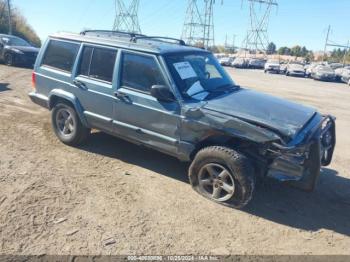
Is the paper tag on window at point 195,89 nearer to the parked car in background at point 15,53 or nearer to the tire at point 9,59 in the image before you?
the parked car in background at point 15,53

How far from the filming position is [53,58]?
616 centimetres

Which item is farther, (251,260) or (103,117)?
(103,117)

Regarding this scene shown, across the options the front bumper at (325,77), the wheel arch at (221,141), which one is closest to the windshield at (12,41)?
the wheel arch at (221,141)

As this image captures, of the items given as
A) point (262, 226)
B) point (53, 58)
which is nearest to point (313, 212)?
point (262, 226)

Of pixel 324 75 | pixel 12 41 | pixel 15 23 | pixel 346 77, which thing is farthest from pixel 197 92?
pixel 15 23

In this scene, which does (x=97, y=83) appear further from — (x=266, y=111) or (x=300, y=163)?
(x=300, y=163)

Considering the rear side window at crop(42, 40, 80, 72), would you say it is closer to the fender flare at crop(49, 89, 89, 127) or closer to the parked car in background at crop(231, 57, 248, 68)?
the fender flare at crop(49, 89, 89, 127)

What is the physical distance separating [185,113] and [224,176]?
93cm

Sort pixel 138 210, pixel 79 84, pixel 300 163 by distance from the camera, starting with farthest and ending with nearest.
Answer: pixel 79 84 → pixel 138 210 → pixel 300 163

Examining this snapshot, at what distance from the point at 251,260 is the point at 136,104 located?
102 inches

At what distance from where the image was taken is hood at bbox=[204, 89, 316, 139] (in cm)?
413

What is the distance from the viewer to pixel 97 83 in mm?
5453

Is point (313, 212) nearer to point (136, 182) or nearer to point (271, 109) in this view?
point (271, 109)

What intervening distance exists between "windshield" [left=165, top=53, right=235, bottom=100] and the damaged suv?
0.02 m
